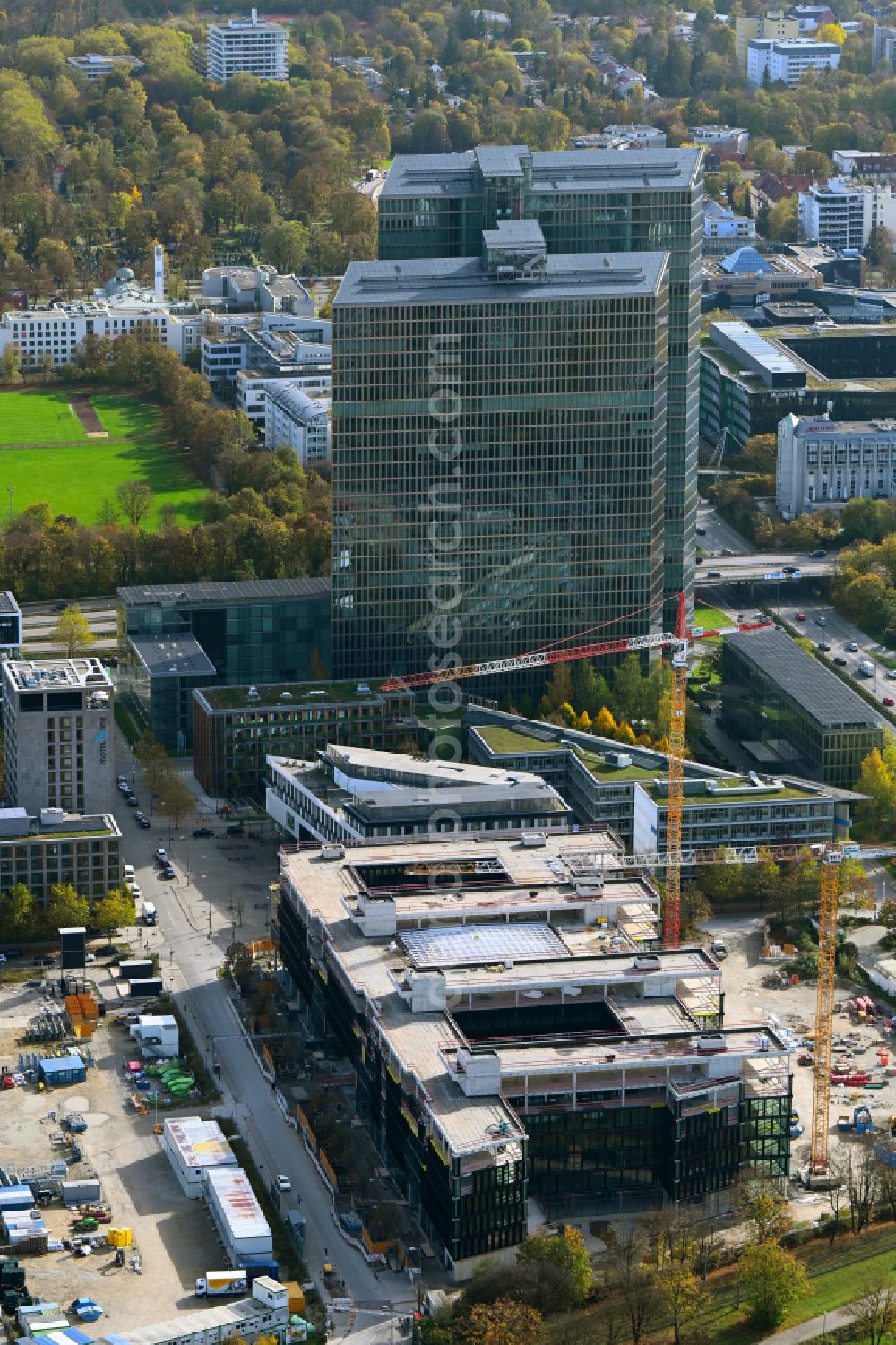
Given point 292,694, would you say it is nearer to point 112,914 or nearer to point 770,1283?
point 112,914

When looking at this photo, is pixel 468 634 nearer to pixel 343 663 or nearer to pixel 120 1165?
pixel 343 663

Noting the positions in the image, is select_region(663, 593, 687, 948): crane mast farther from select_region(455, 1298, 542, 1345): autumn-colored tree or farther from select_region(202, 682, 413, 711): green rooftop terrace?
select_region(455, 1298, 542, 1345): autumn-colored tree

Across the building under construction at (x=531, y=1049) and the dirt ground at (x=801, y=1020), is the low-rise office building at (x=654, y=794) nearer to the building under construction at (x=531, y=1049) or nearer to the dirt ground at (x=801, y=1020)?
the dirt ground at (x=801, y=1020)

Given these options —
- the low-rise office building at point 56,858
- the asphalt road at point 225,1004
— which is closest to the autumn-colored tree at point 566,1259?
the asphalt road at point 225,1004

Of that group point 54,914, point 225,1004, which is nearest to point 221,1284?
point 225,1004

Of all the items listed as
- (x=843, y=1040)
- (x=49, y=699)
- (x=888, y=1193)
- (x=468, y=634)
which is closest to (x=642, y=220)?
(x=468, y=634)
